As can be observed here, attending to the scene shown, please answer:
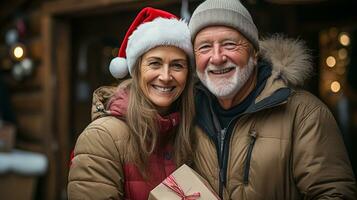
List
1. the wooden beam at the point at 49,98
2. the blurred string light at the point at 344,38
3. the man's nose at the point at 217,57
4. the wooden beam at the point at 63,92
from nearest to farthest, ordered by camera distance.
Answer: the man's nose at the point at 217,57 → the wooden beam at the point at 49,98 → the wooden beam at the point at 63,92 → the blurred string light at the point at 344,38

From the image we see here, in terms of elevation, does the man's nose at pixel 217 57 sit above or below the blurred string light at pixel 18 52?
below

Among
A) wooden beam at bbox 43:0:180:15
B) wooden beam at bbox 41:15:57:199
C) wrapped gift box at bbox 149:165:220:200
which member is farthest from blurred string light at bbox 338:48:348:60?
wrapped gift box at bbox 149:165:220:200

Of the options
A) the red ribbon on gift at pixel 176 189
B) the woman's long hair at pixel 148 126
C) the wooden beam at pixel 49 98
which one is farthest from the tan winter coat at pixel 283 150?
the wooden beam at pixel 49 98

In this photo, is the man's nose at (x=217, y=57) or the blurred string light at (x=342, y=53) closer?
the man's nose at (x=217, y=57)

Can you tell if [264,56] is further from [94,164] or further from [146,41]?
[94,164]

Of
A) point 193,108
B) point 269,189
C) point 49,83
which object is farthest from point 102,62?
point 269,189

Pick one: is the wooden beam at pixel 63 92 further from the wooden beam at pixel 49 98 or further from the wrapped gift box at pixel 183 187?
the wrapped gift box at pixel 183 187

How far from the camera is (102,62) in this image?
6.09m

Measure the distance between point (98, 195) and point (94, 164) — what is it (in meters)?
0.16

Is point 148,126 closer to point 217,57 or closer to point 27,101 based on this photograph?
point 217,57

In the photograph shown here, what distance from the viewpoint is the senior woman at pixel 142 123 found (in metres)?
2.48

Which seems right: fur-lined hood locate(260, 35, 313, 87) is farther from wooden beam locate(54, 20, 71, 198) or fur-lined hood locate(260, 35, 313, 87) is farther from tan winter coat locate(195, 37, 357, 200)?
wooden beam locate(54, 20, 71, 198)

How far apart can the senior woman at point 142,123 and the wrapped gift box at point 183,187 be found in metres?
0.18

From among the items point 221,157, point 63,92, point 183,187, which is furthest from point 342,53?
point 183,187
